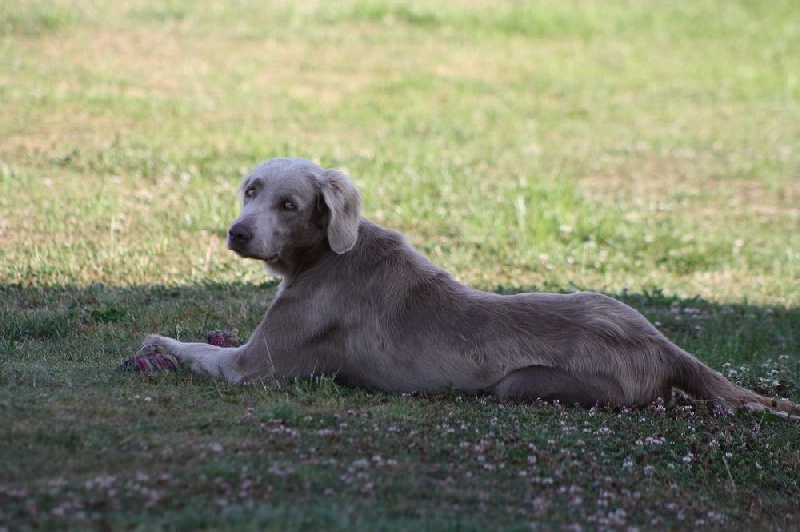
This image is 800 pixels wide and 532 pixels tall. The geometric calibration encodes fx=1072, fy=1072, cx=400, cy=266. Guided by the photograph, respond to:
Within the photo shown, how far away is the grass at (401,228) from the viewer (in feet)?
15.9

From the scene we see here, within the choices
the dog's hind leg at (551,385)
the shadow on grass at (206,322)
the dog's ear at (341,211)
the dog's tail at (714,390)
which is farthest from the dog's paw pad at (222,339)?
the dog's tail at (714,390)

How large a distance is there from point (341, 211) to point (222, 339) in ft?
4.17

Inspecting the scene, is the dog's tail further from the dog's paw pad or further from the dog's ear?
the dog's paw pad

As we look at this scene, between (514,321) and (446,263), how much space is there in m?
4.18

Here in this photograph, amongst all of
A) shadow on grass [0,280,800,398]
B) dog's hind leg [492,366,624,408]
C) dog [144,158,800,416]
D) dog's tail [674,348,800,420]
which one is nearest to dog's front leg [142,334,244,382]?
dog [144,158,800,416]

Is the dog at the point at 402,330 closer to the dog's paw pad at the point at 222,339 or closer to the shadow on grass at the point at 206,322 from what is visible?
the dog's paw pad at the point at 222,339

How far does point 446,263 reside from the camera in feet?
34.2

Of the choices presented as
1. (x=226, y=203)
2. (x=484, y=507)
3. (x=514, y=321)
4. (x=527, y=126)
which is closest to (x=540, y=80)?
(x=527, y=126)

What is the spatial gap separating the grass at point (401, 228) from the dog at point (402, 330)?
0.59ft

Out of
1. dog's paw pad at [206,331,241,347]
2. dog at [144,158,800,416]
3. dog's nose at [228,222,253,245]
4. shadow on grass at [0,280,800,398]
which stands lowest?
shadow on grass at [0,280,800,398]

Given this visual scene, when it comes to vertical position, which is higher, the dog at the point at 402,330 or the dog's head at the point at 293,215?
the dog's head at the point at 293,215

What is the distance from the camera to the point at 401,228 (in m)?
11.6

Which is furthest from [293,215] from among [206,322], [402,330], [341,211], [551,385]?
[551,385]

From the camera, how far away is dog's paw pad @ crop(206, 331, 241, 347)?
278 inches
